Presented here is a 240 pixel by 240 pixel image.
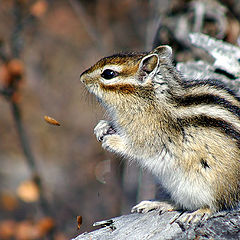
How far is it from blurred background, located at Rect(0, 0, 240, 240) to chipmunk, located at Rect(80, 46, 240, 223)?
2.02 feet

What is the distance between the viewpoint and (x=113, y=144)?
373 cm

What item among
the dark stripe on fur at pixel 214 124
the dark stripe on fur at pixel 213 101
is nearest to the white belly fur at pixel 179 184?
the dark stripe on fur at pixel 214 124

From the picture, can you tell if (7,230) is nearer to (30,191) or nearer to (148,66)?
(30,191)

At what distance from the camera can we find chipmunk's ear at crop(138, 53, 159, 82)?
11.6 feet

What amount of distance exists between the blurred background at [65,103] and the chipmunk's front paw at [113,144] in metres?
0.39

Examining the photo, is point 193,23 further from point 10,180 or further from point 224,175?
point 10,180

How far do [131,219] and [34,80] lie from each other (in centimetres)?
480

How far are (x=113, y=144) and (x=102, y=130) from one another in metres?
0.19

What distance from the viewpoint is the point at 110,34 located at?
29.9 feet

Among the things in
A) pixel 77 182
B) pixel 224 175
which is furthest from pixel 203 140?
pixel 77 182

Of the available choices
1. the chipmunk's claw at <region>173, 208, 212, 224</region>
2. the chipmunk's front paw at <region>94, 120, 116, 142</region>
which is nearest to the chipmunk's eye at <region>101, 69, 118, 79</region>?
the chipmunk's front paw at <region>94, 120, 116, 142</region>

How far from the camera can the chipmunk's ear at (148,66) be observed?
353 centimetres

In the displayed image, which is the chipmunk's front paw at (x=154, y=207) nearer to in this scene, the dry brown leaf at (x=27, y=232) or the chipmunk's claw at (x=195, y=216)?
the chipmunk's claw at (x=195, y=216)

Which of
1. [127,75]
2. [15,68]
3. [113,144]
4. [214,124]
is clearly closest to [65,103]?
[15,68]
